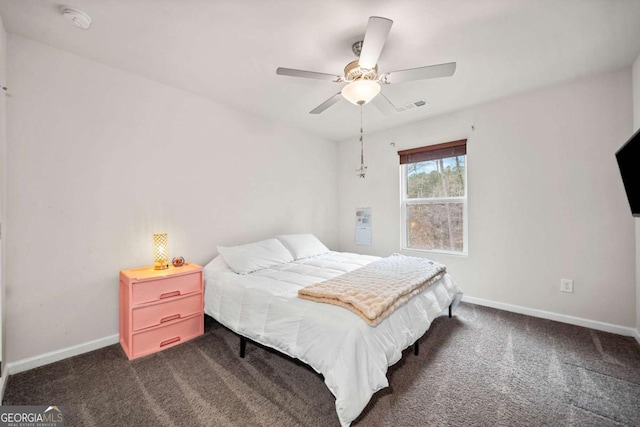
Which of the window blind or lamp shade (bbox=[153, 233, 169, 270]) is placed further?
the window blind

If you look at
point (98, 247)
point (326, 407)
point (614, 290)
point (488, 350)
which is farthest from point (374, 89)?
point (614, 290)

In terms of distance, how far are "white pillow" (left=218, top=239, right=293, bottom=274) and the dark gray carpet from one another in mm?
690

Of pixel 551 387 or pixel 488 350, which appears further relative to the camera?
pixel 488 350

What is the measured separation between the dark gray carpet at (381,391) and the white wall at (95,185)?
50 centimetres

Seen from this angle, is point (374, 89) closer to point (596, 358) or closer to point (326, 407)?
point (326, 407)

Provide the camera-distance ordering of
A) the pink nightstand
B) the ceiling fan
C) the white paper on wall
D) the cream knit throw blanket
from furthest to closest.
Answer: the white paper on wall → the pink nightstand → the ceiling fan → the cream knit throw blanket

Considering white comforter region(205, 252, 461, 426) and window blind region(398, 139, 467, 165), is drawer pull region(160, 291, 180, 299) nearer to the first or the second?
white comforter region(205, 252, 461, 426)

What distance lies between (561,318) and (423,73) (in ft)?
9.33

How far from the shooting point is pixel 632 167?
176 cm

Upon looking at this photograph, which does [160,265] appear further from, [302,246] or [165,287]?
[302,246]

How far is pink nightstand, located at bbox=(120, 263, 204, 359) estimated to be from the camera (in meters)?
2.09

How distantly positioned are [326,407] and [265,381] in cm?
48

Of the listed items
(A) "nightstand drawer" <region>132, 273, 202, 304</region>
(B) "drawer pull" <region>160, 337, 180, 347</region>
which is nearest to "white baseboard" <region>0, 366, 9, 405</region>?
(A) "nightstand drawer" <region>132, 273, 202, 304</region>

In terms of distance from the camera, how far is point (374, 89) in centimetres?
188
